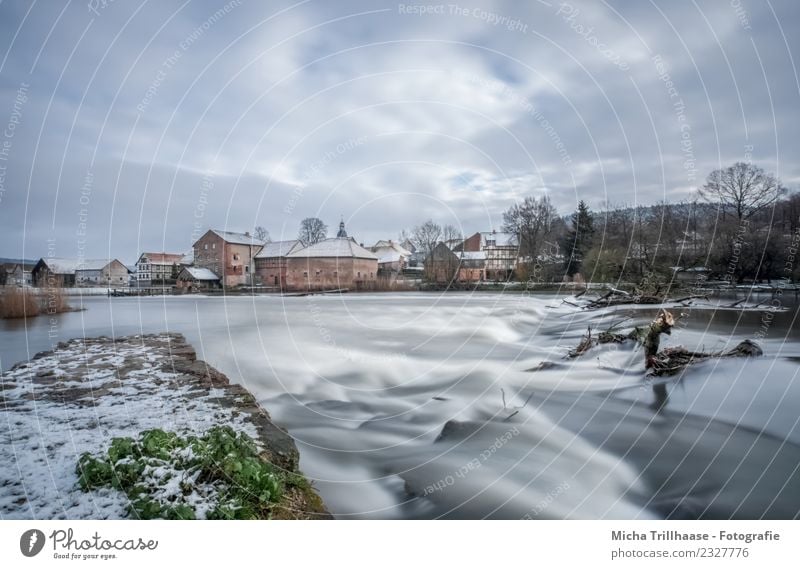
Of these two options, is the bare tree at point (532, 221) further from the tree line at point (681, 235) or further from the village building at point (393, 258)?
the village building at point (393, 258)

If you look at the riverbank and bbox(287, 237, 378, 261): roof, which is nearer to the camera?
the riverbank

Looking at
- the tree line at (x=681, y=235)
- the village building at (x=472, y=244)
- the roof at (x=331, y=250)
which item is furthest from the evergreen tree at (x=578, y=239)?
the roof at (x=331, y=250)

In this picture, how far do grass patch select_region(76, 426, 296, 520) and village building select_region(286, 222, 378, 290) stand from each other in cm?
1026

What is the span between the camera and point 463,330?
6.39 m

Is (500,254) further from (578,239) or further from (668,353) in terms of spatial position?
(668,353)

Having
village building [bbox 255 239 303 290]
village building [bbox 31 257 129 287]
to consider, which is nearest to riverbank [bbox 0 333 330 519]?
village building [bbox 31 257 129 287]

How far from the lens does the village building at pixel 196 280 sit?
987cm

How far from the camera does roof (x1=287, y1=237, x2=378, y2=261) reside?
12.4 meters

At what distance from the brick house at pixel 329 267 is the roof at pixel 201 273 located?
243cm

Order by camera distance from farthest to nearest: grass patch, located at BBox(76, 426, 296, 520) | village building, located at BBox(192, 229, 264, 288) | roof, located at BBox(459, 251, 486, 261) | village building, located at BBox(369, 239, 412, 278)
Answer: village building, located at BBox(369, 239, 412, 278)
village building, located at BBox(192, 229, 264, 288)
roof, located at BBox(459, 251, 486, 261)
grass patch, located at BBox(76, 426, 296, 520)

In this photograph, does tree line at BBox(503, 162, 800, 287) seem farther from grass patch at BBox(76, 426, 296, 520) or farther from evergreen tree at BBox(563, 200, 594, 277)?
grass patch at BBox(76, 426, 296, 520)
